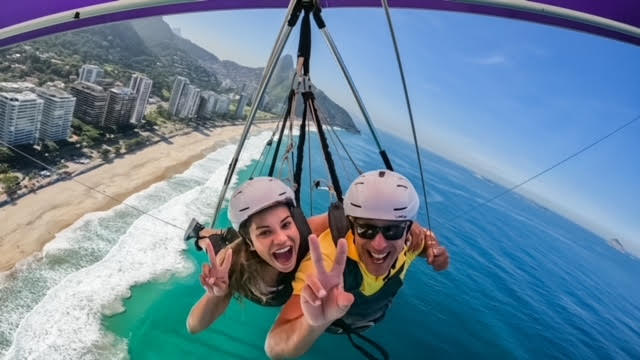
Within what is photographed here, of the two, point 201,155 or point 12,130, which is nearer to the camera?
point 12,130

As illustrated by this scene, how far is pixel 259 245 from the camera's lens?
1.60 metres

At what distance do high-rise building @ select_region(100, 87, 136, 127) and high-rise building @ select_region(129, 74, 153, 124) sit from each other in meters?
0.58

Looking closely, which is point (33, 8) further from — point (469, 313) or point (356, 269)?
point (469, 313)

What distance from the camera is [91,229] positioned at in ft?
50.0

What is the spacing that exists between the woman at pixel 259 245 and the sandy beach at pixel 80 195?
14.2 m

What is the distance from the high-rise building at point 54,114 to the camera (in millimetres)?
23625

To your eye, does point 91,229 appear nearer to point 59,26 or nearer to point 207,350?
point 207,350

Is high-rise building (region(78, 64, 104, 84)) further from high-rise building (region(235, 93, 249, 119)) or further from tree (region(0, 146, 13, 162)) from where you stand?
high-rise building (region(235, 93, 249, 119))

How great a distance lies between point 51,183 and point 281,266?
23.0 m

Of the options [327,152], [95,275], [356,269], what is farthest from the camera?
[95,275]

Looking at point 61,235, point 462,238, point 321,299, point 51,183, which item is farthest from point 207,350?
point 462,238

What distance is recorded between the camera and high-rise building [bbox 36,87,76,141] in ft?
77.5

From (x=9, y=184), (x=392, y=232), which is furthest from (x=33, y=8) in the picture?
(x=9, y=184)

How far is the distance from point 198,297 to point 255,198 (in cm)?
1078
